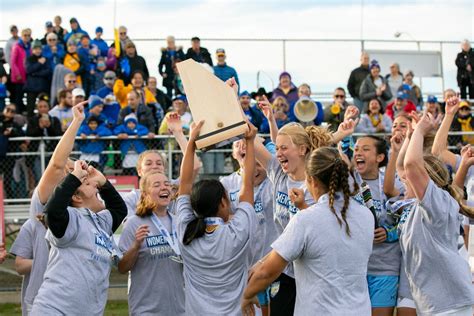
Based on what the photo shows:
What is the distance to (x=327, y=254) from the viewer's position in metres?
5.16

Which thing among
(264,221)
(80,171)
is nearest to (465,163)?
(264,221)

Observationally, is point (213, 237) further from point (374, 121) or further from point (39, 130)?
point (374, 121)

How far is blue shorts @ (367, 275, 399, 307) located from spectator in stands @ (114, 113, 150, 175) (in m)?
6.55

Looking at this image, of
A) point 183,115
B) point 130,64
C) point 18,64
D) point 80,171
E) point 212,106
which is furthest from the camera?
point 130,64

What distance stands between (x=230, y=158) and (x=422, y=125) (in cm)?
835

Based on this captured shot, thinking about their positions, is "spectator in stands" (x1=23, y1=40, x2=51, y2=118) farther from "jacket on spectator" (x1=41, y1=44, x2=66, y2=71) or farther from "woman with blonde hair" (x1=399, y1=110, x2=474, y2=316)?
"woman with blonde hair" (x1=399, y1=110, x2=474, y2=316)

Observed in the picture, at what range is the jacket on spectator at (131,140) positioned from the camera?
13.3 meters

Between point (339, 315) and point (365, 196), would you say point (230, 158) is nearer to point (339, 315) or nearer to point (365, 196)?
point (365, 196)

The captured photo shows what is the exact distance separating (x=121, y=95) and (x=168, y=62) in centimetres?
179

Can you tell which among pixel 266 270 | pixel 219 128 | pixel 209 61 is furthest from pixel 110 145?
pixel 266 270

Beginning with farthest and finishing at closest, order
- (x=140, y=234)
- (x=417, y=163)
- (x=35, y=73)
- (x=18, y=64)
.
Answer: (x=18, y=64), (x=35, y=73), (x=140, y=234), (x=417, y=163)

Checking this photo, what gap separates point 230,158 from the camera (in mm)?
14078

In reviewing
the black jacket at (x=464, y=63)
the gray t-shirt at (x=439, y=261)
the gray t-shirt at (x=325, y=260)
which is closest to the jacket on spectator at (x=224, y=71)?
the black jacket at (x=464, y=63)

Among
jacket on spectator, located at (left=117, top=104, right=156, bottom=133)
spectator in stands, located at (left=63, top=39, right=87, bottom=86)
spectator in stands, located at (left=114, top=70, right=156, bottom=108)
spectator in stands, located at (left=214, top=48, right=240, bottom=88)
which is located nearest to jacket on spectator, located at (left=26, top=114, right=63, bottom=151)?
jacket on spectator, located at (left=117, top=104, right=156, bottom=133)
